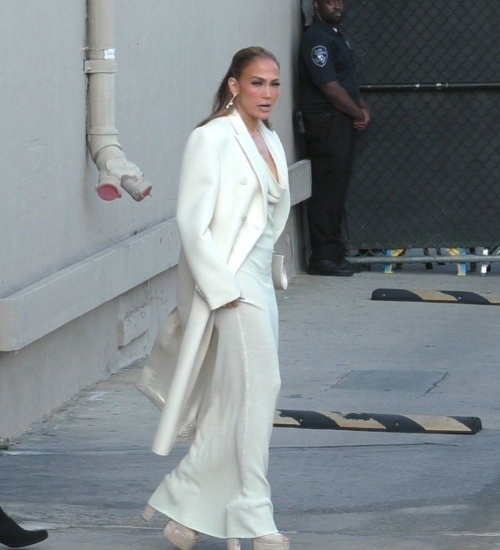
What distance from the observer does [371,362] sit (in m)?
8.67

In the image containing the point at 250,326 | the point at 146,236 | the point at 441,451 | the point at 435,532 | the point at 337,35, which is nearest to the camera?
the point at 250,326

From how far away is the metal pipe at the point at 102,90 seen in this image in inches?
294

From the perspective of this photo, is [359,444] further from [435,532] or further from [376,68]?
[376,68]

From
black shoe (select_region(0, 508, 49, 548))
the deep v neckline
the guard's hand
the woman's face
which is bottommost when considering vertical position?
black shoe (select_region(0, 508, 49, 548))

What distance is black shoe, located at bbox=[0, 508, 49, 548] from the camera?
4949mm

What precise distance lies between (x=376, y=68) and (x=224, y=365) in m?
7.32

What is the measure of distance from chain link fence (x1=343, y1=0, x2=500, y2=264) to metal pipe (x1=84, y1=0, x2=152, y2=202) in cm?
458

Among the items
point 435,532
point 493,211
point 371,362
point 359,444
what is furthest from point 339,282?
point 435,532

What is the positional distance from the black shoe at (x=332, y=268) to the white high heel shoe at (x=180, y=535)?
704cm

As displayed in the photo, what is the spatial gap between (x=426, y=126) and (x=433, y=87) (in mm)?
334

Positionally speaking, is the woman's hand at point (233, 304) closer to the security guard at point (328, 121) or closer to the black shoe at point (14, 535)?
the black shoe at point (14, 535)

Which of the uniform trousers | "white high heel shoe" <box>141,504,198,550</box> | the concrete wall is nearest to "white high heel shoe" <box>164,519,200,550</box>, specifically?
"white high heel shoe" <box>141,504,198,550</box>

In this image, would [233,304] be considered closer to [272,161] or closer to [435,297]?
[272,161]

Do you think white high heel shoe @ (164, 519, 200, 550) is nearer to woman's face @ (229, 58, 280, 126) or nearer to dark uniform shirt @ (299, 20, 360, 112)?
woman's face @ (229, 58, 280, 126)
